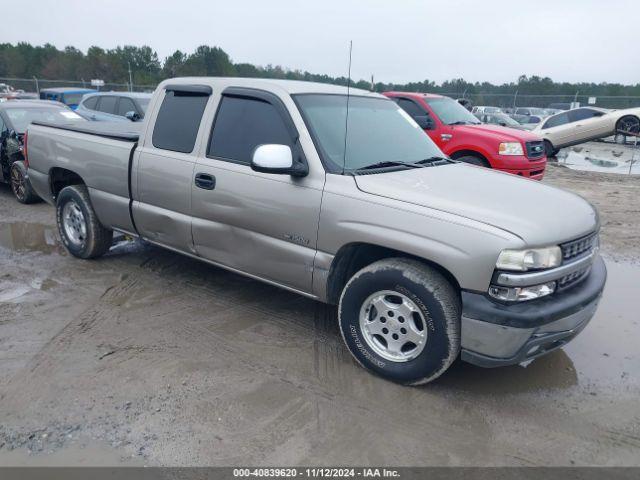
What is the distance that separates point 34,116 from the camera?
868cm

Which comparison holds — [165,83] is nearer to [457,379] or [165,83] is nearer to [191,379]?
[191,379]

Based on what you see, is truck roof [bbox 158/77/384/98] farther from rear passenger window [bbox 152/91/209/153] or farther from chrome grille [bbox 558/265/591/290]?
chrome grille [bbox 558/265/591/290]

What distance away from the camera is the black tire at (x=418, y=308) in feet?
10.1

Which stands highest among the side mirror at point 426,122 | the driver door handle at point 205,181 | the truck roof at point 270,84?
the truck roof at point 270,84

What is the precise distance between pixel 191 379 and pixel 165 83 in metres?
2.83

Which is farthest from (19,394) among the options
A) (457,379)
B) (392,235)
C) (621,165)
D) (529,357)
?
(621,165)

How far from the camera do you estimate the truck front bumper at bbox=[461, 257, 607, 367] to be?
9.44 feet

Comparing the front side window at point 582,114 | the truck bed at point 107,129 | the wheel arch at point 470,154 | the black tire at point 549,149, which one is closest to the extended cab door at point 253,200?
the truck bed at point 107,129

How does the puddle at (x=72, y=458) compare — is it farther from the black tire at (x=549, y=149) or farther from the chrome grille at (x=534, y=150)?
the black tire at (x=549, y=149)

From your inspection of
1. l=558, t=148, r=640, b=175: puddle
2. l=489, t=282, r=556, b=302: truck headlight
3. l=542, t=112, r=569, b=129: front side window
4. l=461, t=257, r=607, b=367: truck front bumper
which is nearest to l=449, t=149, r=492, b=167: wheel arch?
l=461, t=257, r=607, b=367: truck front bumper

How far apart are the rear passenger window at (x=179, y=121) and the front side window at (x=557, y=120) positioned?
47.7 ft

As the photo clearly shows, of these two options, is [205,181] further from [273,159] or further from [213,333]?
[213,333]

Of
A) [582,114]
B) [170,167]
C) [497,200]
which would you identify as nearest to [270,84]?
[170,167]

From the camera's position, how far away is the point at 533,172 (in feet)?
29.1
